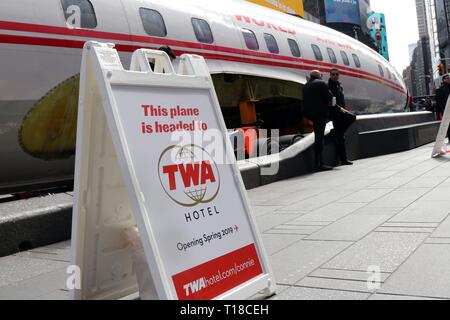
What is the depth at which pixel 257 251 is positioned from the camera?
3309 millimetres

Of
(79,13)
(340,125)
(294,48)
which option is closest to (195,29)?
(79,13)

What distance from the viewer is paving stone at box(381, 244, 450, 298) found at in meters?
3.07

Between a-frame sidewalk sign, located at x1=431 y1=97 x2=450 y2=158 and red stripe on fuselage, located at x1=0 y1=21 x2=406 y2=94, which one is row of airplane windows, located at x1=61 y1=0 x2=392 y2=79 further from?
a-frame sidewalk sign, located at x1=431 y1=97 x2=450 y2=158

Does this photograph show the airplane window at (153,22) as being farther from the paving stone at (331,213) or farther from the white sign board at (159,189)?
the white sign board at (159,189)

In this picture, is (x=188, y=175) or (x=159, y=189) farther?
(x=188, y=175)

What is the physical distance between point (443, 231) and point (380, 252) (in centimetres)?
81

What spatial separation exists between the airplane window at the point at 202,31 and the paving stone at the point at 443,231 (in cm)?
654

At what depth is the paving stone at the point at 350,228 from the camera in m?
4.62

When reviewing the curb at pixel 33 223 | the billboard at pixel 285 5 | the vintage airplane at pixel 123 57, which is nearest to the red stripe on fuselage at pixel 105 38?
the vintage airplane at pixel 123 57

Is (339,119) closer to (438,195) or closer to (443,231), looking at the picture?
(438,195)

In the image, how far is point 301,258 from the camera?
13.3 ft

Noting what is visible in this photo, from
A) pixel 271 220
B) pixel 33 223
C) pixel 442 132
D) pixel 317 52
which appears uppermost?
pixel 317 52
